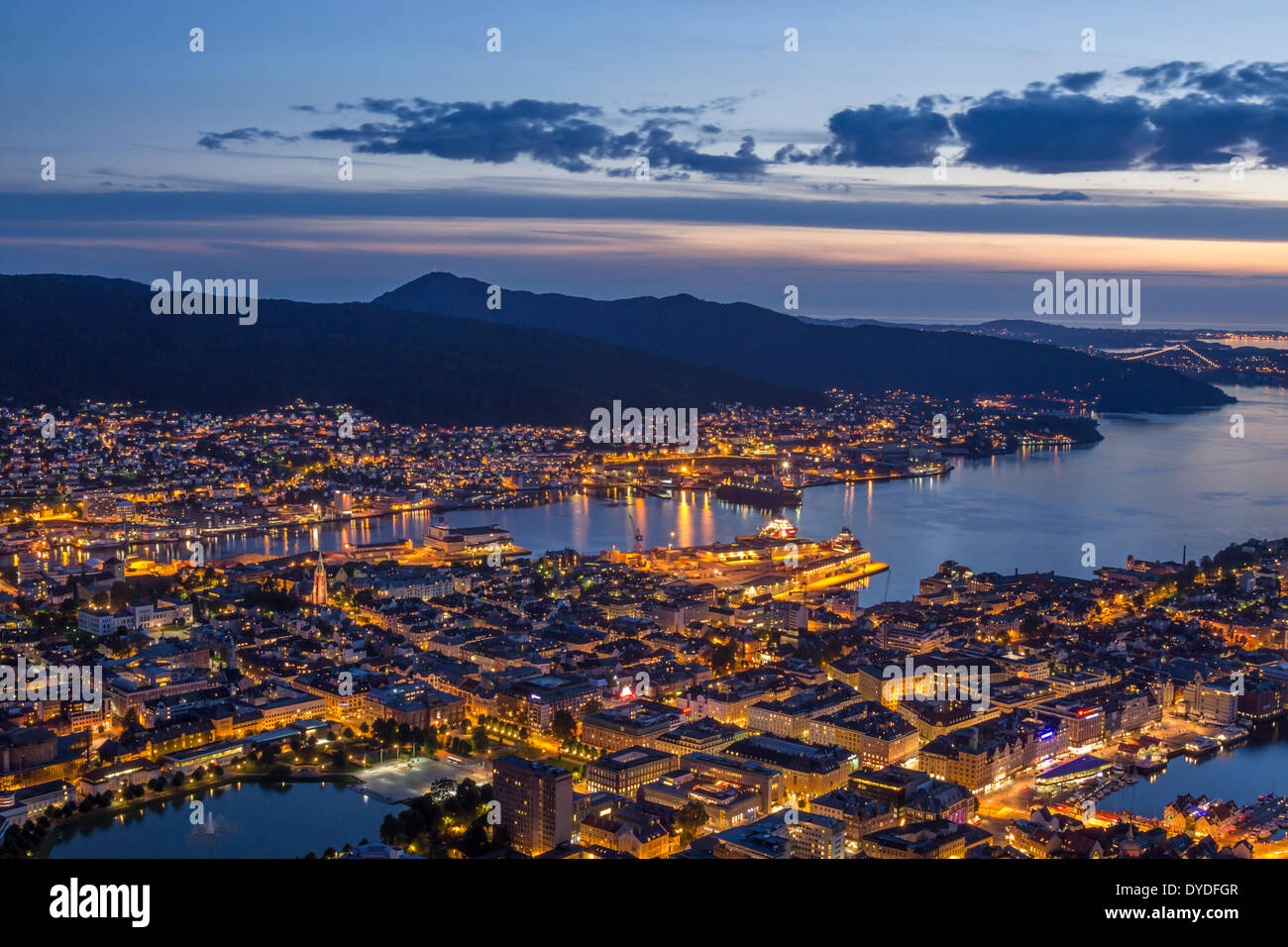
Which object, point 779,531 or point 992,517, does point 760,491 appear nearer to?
point 992,517

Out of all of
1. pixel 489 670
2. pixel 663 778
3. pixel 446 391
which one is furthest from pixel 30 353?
pixel 663 778

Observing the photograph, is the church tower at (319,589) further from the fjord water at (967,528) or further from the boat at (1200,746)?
the boat at (1200,746)

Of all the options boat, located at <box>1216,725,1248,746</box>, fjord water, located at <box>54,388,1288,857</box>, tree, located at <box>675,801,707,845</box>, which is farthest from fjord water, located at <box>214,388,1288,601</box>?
tree, located at <box>675,801,707,845</box>

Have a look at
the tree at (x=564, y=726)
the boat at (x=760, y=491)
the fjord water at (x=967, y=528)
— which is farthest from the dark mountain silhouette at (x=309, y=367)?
the tree at (x=564, y=726)

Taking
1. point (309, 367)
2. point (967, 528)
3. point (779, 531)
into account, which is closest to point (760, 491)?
point (967, 528)
